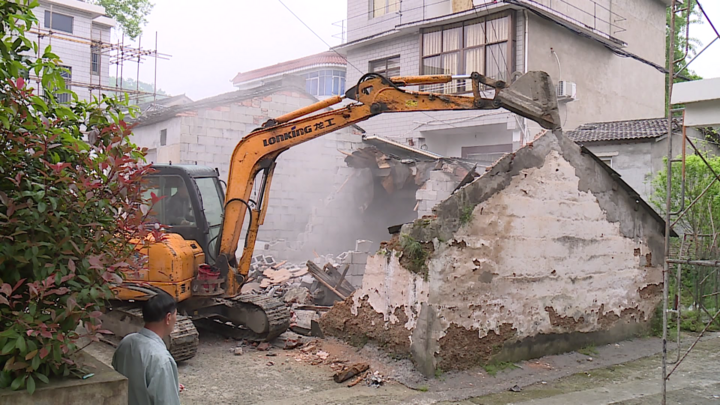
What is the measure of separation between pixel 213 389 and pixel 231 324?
316cm

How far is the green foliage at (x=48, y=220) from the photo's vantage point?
9.02 feet

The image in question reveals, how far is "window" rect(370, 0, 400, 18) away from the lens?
23.6 metres

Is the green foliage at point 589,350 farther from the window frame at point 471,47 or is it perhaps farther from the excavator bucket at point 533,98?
the window frame at point 471,47

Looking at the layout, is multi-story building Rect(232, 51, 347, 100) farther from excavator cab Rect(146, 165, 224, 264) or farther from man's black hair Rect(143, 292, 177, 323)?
man's black hair Rect(143, 292, 177, 323)

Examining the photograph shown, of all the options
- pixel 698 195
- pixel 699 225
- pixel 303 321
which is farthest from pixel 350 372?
pixel 699 225

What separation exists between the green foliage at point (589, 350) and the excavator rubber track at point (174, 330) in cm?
577

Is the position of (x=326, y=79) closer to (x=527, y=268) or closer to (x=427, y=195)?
(x=427, y=195)

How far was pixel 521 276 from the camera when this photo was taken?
8.51 m

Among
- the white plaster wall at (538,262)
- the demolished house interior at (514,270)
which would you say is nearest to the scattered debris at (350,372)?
the demolished house interior at (514,270)

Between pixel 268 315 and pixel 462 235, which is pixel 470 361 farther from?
pixel 268 315

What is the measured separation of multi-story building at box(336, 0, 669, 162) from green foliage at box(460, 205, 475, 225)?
11.5m

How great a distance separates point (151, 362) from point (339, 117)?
5786 mm

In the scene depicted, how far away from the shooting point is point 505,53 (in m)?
19.8

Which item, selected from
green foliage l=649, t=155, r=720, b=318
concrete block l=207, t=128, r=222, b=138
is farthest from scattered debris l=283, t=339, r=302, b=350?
concrete block l=207, t=128, r=222, b=138
